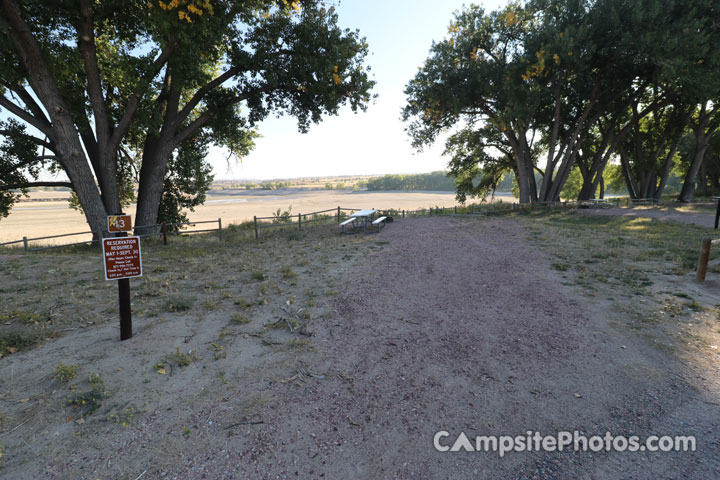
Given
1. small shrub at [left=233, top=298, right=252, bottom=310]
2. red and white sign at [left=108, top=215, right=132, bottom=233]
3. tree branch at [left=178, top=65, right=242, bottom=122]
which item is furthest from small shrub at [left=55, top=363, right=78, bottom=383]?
tree branch at [left=178, top=65, right=242, bottom=122]

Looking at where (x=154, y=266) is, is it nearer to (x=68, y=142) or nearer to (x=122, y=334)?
(x=122, y=334)

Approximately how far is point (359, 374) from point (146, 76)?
1298 cm

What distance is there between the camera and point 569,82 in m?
21.8

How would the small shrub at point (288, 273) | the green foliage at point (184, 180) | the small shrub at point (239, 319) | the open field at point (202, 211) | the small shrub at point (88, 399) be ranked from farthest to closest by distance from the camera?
the open field at point (202, 211) < the green foliage at point (184, 180) < the small shrub at point (288, 273) < the small shrub at point (239, 319) < the small shrub at point (88, 399)

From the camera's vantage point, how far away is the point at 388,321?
576 centimetres

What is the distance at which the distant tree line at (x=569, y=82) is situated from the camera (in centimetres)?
1738

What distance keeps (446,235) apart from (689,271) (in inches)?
298

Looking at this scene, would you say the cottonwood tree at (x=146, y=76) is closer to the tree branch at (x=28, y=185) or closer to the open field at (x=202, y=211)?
the tree branch at (x=28, y=185)

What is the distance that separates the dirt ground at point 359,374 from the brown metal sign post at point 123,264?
37 centimetres

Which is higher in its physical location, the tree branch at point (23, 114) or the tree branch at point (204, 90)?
the tree branch at point (204, 90)

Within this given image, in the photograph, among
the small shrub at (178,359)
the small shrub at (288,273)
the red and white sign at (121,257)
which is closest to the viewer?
the small shrub at (178,359)

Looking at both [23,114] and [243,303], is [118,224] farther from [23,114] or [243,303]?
[23,114]

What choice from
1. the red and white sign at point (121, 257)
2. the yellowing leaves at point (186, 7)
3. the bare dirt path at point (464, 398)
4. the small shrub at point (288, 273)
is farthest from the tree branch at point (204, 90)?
the bare dirt path at point (464, 398)

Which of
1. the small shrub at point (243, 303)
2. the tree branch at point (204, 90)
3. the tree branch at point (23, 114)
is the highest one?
the tree branch at point (204, 90)
